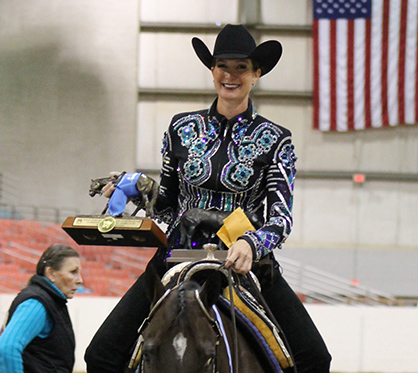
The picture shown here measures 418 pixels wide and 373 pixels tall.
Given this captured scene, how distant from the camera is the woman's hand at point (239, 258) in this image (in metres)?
2.22

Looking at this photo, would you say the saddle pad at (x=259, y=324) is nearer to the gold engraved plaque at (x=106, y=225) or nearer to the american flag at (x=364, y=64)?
the gold engraved plaque at (x=106, y=225)

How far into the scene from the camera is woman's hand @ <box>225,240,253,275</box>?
7.29 feet

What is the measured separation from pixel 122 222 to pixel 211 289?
52 centimetres

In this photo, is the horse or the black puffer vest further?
the black puffer vest

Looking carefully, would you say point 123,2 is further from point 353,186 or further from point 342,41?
point 353,186

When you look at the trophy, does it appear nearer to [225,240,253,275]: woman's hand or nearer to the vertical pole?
[225,240,253,275]: woman's hand

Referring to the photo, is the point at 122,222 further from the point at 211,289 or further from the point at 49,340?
the point at 49,340

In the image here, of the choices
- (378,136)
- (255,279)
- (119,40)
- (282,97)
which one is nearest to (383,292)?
(378,136)

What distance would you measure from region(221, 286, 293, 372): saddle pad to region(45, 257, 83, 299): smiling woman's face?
1317 millimetres


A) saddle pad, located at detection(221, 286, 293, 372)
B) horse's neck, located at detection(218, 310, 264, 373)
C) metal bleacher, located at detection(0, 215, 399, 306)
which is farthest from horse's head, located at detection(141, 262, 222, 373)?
metal bleacher, located at detection(0, 215, 399, 306)

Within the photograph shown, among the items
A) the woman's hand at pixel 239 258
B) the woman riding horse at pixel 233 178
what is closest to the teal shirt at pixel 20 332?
the woman riding horse at pixel 233 178

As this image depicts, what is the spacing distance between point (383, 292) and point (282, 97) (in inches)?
149

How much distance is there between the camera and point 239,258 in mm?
Result: 2234

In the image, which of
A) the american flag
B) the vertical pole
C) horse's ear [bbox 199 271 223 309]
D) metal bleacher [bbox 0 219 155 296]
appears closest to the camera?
horse's ear [bbox 199 271 223 309]
